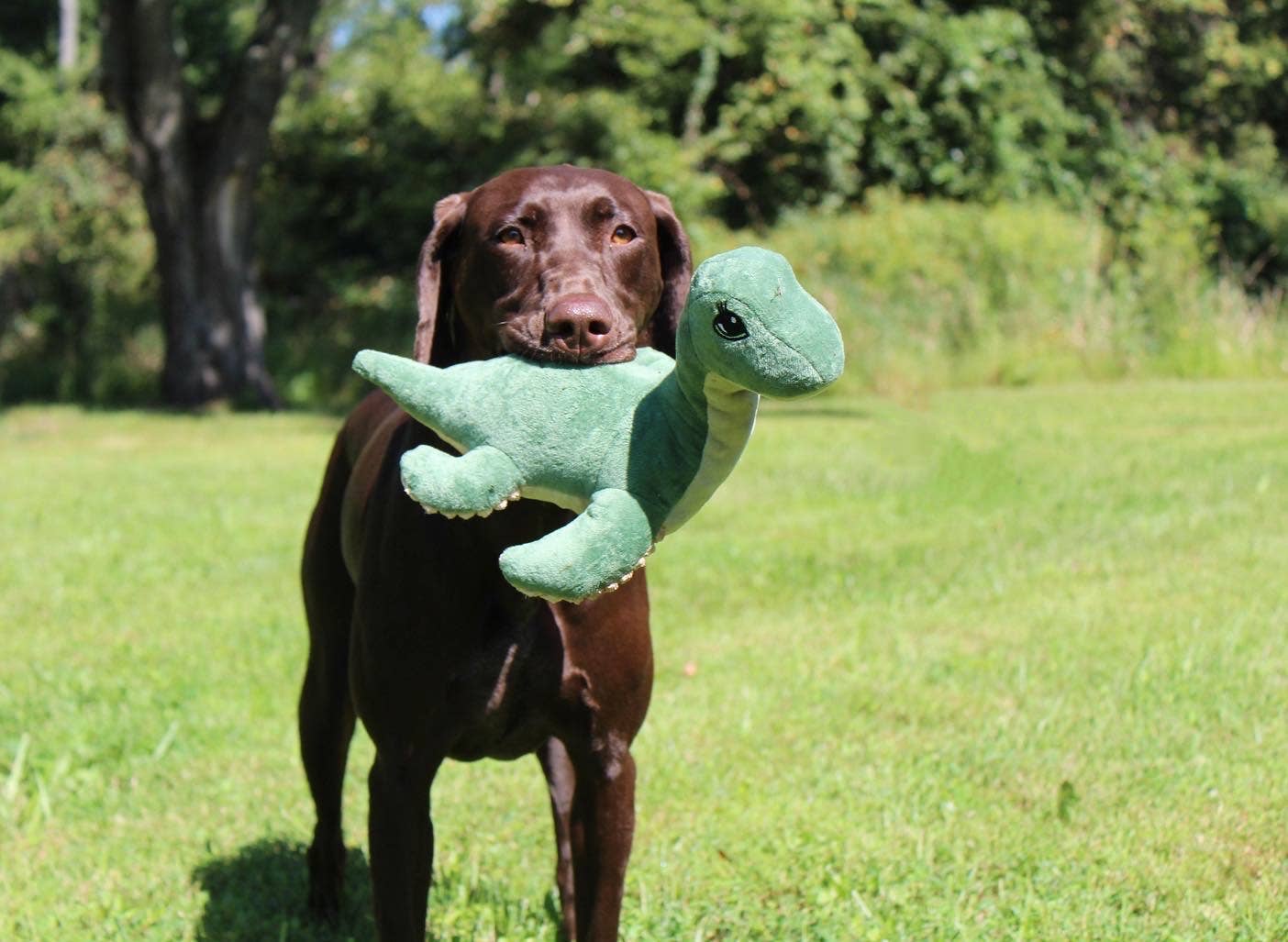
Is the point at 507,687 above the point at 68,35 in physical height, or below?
below

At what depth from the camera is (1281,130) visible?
21.0 metres

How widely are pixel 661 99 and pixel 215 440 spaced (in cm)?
718

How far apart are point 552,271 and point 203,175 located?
14.7 meters

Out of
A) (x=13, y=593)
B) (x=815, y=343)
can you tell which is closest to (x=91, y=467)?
(x=13, y=593)

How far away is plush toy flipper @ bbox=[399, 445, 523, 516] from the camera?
2.31 meters

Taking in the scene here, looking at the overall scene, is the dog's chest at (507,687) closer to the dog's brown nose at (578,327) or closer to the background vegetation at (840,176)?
the dog's brown nose at (578,327)

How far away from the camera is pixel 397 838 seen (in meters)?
3.01

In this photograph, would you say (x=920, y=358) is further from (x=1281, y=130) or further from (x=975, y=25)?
(x=1281, y=130)

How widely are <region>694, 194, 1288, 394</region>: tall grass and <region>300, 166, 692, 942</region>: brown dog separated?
11583 millimetres

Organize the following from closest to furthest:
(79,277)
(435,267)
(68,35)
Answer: (435,267) → (79,277) → (68,35)

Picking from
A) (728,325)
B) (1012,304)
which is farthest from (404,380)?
(1012,304)

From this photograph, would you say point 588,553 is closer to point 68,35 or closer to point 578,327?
point 578,327

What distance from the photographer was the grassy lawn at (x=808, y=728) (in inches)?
150

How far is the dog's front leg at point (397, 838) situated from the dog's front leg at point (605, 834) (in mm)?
321
